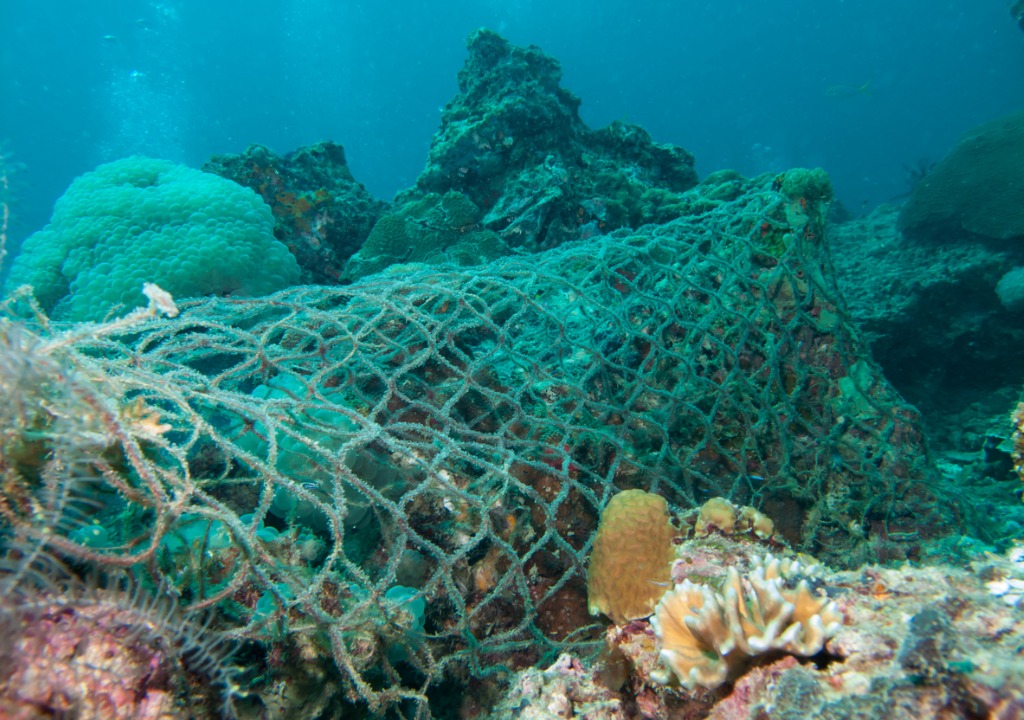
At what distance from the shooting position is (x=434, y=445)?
2480 millimetres

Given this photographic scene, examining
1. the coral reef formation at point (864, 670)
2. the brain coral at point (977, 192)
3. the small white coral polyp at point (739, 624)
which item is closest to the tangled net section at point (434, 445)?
the coral reef formation at point (864, 670)

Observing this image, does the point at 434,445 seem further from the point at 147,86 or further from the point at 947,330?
the point at 147,86

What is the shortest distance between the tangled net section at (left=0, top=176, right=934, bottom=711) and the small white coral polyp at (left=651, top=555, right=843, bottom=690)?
0.86 meters

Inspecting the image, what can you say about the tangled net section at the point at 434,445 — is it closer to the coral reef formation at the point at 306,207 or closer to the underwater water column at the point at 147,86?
the coral reef formation at the point at 306,207

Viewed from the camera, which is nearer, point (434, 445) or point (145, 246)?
point (434, 445)

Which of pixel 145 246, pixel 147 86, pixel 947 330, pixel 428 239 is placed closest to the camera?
pixel 145 246

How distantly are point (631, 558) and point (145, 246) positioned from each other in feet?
18.8

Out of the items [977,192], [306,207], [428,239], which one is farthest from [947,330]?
[306,207]

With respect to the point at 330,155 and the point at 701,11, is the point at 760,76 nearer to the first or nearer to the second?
the point at 701,11

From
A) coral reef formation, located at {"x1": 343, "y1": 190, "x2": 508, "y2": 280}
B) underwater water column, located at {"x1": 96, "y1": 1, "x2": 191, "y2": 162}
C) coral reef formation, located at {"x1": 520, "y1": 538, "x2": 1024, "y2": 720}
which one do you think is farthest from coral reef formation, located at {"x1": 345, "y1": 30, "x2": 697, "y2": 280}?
underwater water column, located at {"x1": 96, "y1": 1, "x2": 191, "y2": 162}

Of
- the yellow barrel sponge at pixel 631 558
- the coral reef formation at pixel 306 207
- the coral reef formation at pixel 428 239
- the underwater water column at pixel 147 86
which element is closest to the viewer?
the yellow barrel sponge at pixel 631 558

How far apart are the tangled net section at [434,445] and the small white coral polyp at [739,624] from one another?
0.86 metres

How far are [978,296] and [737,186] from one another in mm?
4769

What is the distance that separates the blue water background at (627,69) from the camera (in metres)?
63.2
